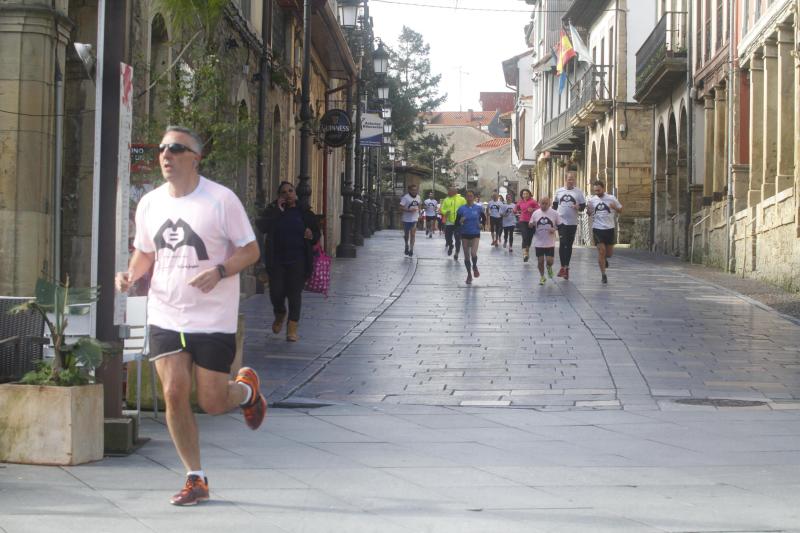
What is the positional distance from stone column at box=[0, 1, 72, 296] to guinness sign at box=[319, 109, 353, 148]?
16.5 metres

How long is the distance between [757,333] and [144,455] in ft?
28.7

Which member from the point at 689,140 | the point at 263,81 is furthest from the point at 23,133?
the point at 689,140

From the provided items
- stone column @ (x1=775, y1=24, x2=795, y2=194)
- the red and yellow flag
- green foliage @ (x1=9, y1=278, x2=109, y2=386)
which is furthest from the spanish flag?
green foliage @ (x1=9, y1=278, x2=109, y2=386)

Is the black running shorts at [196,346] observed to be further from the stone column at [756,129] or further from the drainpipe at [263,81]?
the stone column at [756,129]

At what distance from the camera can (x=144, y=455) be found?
23.2ft

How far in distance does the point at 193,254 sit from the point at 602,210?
16.6 metres

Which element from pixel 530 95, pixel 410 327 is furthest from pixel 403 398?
pixel 530 95

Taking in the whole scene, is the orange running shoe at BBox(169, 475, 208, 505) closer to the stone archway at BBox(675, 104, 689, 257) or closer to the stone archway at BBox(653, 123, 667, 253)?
the stone archway at BBox(675, 104, 689, 257)

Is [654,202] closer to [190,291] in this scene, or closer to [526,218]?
[526,218]

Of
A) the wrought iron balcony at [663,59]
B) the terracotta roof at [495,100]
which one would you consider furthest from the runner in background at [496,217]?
the terracotta roof at [495,100]

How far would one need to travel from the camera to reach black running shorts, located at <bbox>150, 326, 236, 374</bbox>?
582 cm

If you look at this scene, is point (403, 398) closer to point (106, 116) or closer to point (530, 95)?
point (106, 116)

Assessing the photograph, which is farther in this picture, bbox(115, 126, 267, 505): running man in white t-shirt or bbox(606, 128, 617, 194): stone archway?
bbox(606, 128, 617, 194): stone archway

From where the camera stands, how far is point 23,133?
37.0 ft
